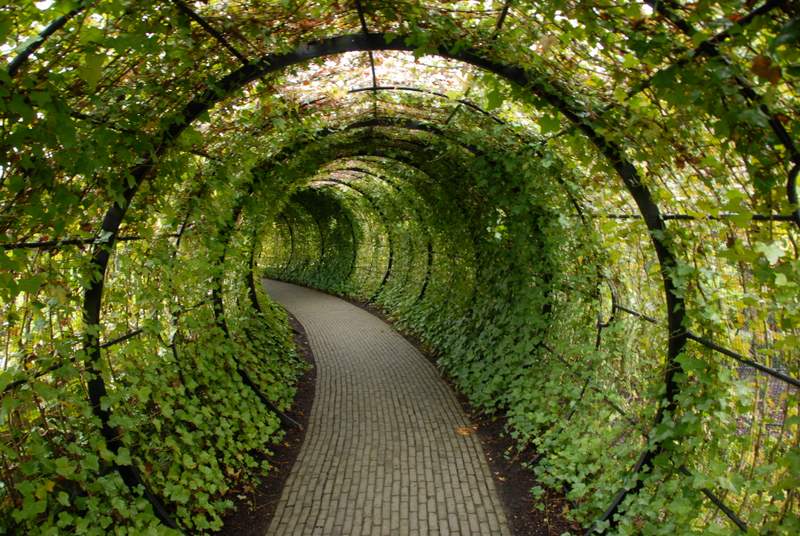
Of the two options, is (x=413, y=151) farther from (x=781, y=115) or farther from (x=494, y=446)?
(x=781, y=115)

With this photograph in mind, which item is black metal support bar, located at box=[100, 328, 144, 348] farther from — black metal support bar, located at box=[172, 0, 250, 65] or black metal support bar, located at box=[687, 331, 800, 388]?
black metal support bar, located at box=[687, 331, 800, 388]

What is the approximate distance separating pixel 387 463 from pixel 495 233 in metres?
3.15

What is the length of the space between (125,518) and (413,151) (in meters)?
6.64

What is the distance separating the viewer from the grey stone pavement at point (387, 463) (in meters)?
4.37

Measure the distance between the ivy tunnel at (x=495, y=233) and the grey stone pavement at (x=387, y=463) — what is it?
1.93 feet

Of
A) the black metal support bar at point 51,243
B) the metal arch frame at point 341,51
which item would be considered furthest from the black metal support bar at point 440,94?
the black metal support bar at point 51,243

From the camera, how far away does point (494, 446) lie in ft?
18.6

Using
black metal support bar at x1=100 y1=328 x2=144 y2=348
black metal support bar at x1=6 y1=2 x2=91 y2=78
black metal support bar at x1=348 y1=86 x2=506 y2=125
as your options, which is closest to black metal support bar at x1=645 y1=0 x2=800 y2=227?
black metal support bar at x1=6 y1=2 x2=91 y2=78

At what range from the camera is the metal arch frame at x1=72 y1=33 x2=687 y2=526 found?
3.18 m

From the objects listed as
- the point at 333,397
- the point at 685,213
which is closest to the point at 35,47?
the point at 685,213

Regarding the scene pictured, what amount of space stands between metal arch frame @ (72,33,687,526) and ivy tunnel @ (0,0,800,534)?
0.02m

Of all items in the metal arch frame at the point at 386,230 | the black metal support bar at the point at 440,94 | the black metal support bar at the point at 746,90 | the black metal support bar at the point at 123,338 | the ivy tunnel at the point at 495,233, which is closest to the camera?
the black metal support bar at the point at 746,90

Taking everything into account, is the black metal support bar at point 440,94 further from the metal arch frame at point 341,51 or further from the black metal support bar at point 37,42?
the black metal support bar at point 37,42

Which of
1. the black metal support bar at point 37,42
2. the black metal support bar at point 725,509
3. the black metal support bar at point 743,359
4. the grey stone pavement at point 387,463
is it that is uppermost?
the black metal support bar at point 37,42
